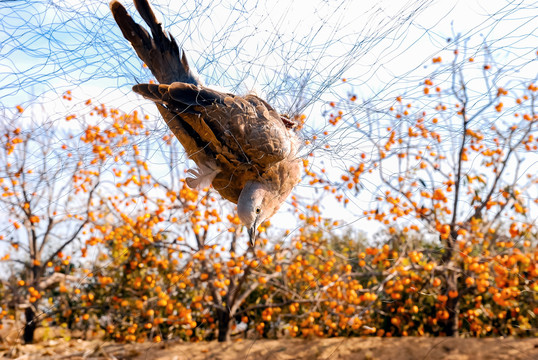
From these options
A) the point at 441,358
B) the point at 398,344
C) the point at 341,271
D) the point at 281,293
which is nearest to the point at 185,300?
the point at 281,293

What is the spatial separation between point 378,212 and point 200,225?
166 cm

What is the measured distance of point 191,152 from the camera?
1477 millimetres

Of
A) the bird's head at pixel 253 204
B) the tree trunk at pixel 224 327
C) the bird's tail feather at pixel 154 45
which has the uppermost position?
the bird's tail feather at pixel 154 45

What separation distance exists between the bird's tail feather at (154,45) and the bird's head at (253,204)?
0.42 metres

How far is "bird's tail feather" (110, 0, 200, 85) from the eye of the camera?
1357 mm

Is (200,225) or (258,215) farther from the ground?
(200,225)

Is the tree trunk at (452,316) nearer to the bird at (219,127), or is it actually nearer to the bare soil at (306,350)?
the bare soil at (306,350)

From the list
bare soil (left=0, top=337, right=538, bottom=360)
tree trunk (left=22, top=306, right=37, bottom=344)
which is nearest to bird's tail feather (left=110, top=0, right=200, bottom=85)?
bare soil (left=0, top=337, right=538, bottom=360)

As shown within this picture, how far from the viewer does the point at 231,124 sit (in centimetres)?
136

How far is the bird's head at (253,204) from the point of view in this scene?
138 centimetres

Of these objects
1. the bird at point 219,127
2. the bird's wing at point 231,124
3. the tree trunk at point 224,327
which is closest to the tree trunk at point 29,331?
the tree trunk at point 224,327

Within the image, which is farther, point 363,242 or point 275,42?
point 363,242

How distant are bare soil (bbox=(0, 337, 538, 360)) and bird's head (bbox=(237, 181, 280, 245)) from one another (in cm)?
243

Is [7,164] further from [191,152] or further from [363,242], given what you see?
[363,242]
